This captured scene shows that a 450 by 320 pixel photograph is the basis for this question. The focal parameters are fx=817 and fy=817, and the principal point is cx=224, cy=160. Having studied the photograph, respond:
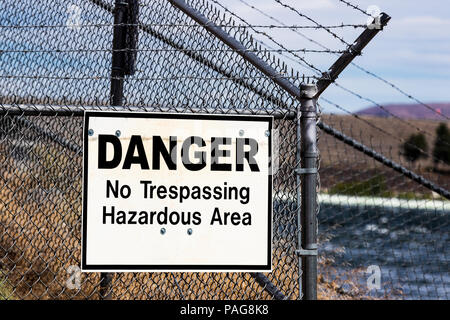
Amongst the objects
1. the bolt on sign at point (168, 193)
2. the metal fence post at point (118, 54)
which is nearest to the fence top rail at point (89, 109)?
the bolt on sign at point (168, 193)

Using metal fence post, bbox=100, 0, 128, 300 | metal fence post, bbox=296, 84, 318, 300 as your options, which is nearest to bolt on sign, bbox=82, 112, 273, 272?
metal fence post, bbox=296, 84, 318, 300

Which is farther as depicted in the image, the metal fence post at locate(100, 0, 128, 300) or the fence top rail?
the metal fence post at locate(100, 0, 128, 300)

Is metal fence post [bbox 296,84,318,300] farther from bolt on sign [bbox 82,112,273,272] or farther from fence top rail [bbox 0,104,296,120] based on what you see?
bolt on sign [bbox 82,112,273,272]

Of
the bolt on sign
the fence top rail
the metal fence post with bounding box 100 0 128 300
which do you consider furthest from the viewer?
the metal fence post with bounding box 100 0 128 300

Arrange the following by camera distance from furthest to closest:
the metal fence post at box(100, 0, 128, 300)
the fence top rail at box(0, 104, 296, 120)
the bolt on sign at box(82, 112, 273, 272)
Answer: the metal fence post at box(100, 0, 128, 300) → the fence top rail at box(0, 104, 296, 120) → the bolt on sign at box(82, 112, 273, 272)

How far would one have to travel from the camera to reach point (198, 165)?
4.51 metres

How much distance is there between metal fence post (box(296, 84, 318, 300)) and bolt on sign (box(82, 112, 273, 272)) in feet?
0.87

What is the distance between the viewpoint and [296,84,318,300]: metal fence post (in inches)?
185

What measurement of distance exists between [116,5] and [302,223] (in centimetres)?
328

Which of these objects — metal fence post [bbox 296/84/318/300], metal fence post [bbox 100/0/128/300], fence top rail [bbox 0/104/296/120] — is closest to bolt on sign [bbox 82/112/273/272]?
fence top rail [bbox 0/104/296/120]

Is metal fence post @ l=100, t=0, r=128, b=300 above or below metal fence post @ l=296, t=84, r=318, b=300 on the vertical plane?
above

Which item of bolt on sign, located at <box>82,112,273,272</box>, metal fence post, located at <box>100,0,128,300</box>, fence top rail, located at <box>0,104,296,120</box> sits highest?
metal fence post, located at <box>100,0,128,300</box>
